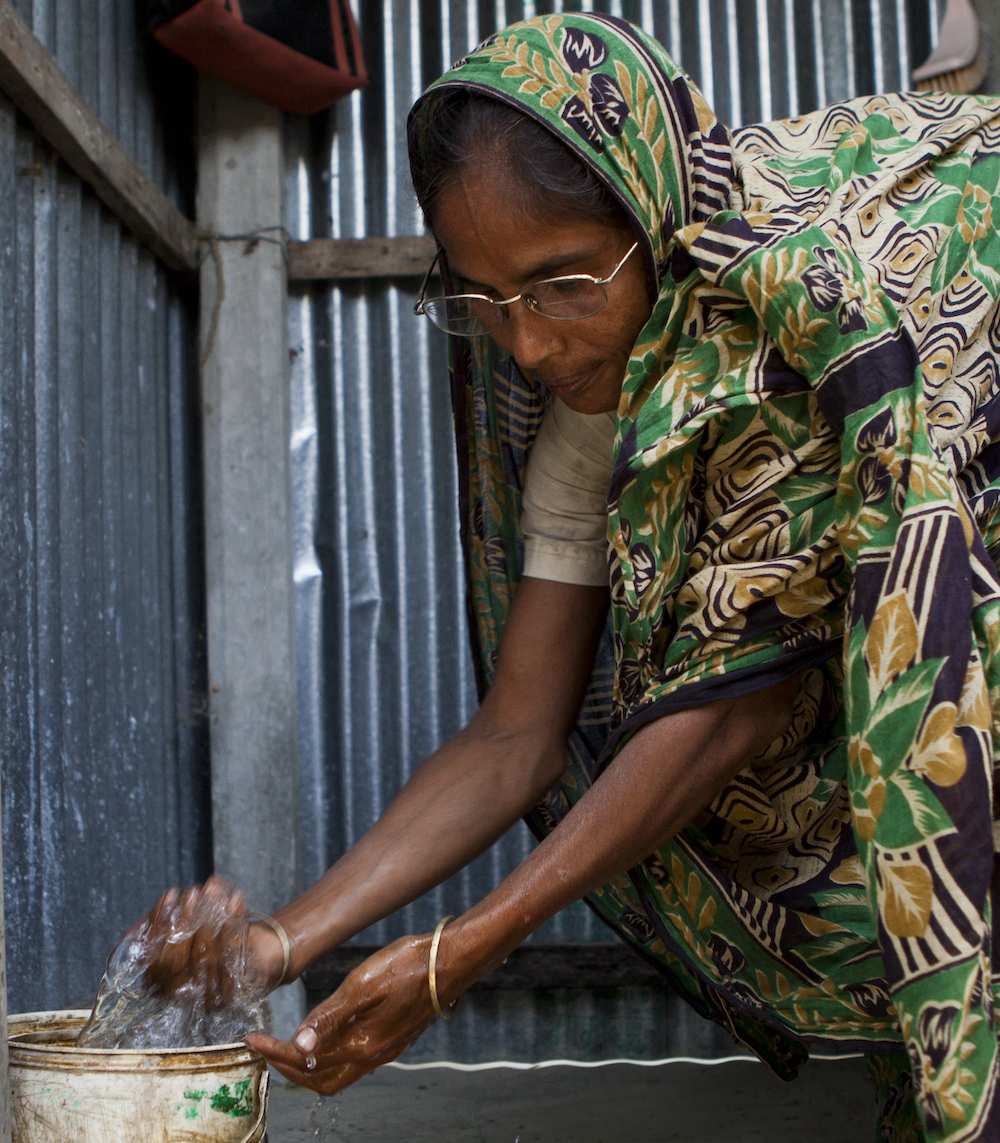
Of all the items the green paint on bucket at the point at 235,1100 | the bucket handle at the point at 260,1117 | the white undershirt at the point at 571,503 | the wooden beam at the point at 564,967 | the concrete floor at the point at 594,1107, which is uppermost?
the white undershirt at the point at 571,503

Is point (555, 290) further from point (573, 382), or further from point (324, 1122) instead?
point (324, 1122)

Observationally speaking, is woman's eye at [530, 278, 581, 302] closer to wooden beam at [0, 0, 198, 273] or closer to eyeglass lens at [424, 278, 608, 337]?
eyeglass lens at [424, 278, 608, 337]

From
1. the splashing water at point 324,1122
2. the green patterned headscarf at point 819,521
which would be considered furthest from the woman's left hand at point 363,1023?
the splashing water at point 324,1122

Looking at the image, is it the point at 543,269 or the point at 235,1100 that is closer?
the point at 235,1100

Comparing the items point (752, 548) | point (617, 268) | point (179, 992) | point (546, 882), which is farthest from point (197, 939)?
point (617, 268)

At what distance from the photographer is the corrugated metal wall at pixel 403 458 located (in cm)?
287

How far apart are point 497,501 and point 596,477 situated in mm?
209

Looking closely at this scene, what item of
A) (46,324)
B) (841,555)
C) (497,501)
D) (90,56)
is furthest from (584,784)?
(90,56)

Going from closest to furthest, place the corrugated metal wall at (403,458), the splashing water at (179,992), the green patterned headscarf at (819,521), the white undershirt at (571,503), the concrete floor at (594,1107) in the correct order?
the green patterned headscarf at (819,521) < the splashing water at (179,992) < the white undershirt at (571,503) < the concrete floor at (594,1107) < the corrugated metal wall at (403,458)

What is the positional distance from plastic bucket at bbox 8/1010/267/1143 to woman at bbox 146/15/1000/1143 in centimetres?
8

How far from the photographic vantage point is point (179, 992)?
1449 millimetres

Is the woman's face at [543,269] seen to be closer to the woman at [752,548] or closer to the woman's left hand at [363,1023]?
the woman at [752,548]

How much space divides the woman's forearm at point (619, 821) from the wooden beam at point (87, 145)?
4.85ft

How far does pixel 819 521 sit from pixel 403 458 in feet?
5.67
